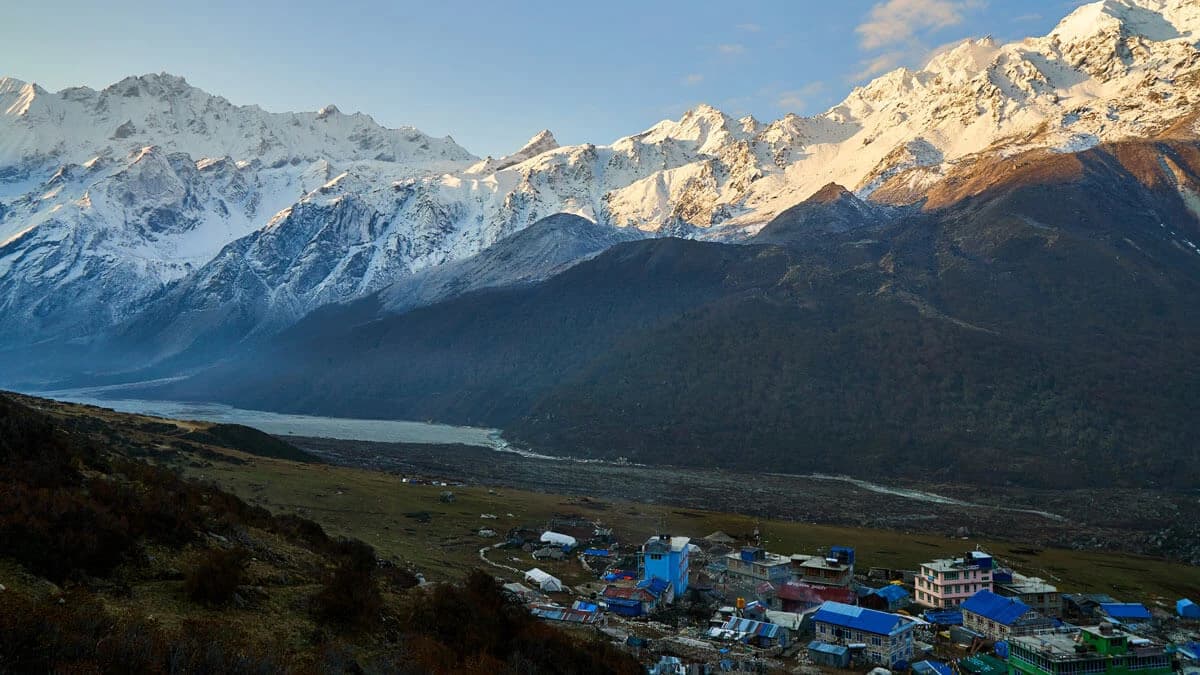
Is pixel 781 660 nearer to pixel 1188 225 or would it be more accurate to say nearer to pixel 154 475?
pixel 154 475

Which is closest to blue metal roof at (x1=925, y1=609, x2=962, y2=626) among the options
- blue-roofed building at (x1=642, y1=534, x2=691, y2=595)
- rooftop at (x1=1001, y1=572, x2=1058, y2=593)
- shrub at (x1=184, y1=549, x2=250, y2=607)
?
rooftop at (x1=1001, y1=572, x2=1058, y2=593)

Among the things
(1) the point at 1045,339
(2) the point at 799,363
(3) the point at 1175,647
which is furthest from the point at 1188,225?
(3) the point at 1175,647

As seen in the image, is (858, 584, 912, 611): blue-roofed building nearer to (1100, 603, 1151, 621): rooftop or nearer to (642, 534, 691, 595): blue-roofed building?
(642, 534, 691, 595): blue-roofed building

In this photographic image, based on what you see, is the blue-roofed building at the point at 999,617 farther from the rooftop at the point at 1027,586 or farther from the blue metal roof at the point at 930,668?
the blue metal roof at the point at 930,668

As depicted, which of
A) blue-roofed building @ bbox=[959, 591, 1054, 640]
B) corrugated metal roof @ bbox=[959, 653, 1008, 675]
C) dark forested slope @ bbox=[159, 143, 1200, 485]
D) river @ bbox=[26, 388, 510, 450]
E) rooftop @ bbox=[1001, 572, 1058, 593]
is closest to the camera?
corrugated metal roof @ bbox=[959, 653, 1008, 675]

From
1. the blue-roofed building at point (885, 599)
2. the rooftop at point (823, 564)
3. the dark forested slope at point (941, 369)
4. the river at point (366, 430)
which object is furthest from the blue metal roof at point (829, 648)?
the river at point (366, 430)

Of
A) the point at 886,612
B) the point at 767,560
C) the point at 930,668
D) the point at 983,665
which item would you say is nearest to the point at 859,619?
the point at 886,612
